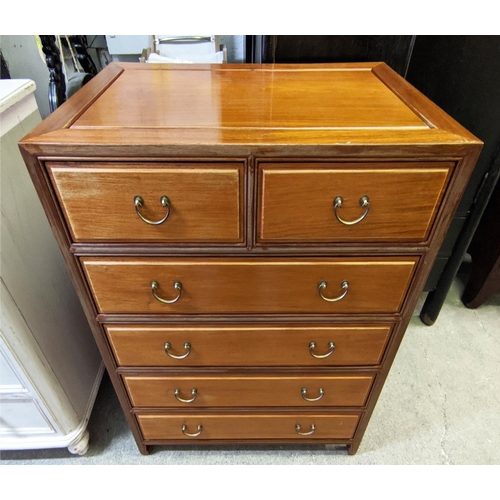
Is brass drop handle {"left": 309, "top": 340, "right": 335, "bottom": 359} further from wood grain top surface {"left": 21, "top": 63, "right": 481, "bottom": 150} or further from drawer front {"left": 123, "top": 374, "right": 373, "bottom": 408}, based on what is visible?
wood grain top surface {"left": 21, "top": 63, "right": 481, "bottom": 150}

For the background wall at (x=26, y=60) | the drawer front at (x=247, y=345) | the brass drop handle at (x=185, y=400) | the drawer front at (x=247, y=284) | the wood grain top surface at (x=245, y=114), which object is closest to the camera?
the wood grain top surface at (x=245, y=114)

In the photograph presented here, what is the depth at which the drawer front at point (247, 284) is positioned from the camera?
69 centimetres

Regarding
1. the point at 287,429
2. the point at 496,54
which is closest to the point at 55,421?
the point at 287,429

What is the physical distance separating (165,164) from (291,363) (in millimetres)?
535

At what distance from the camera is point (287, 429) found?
1014 mm

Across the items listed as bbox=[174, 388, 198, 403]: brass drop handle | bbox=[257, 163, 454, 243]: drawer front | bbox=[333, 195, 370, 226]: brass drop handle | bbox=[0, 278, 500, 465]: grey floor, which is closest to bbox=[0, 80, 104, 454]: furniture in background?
bbox=[0, 278, 500, 465]: grey floor

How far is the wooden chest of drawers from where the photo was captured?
1.91ft

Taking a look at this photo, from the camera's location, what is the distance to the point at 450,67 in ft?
3.59

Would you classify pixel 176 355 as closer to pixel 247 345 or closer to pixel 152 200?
pixel 247 345

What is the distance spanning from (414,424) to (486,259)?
697mm

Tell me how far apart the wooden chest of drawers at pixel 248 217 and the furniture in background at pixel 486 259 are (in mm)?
831

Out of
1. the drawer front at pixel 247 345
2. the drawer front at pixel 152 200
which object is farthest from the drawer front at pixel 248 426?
the drawer front at pixel 152 200

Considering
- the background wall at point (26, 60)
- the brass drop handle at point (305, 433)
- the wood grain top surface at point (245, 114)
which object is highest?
the wood grain top surface at point (245, 114)

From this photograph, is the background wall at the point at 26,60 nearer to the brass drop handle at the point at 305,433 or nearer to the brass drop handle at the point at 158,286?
the brass drop handle at the point at 158,286
